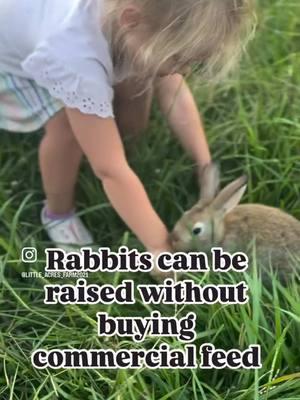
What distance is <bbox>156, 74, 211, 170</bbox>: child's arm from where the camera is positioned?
6.40ft

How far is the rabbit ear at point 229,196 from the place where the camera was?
1.75 m

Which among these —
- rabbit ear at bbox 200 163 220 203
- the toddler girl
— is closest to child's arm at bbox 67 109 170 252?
the toddler girl

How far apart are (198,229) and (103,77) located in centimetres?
37

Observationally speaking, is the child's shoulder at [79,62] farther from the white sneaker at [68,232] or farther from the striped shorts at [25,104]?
the white sneaker at [68,232]

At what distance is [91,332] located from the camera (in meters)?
1.63

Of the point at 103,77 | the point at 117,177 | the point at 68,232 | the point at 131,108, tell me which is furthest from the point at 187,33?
the point at 68,232

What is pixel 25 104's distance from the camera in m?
1.88

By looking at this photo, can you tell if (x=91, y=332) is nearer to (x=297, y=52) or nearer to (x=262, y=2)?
(x=297, y=52)

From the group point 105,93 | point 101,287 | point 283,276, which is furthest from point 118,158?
point 283,276

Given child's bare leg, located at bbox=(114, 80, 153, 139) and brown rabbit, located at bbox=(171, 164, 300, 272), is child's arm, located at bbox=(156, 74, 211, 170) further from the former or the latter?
brown rabbit, located at bbox=(171, 164, 300, 272)

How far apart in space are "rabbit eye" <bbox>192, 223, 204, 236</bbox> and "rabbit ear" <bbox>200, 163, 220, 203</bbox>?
0.06 meters

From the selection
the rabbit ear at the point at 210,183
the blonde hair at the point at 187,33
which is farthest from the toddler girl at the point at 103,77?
the rabbit ear at the point at 210,183

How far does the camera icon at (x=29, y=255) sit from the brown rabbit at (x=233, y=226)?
11.7 inches

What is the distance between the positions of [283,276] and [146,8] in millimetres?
593
